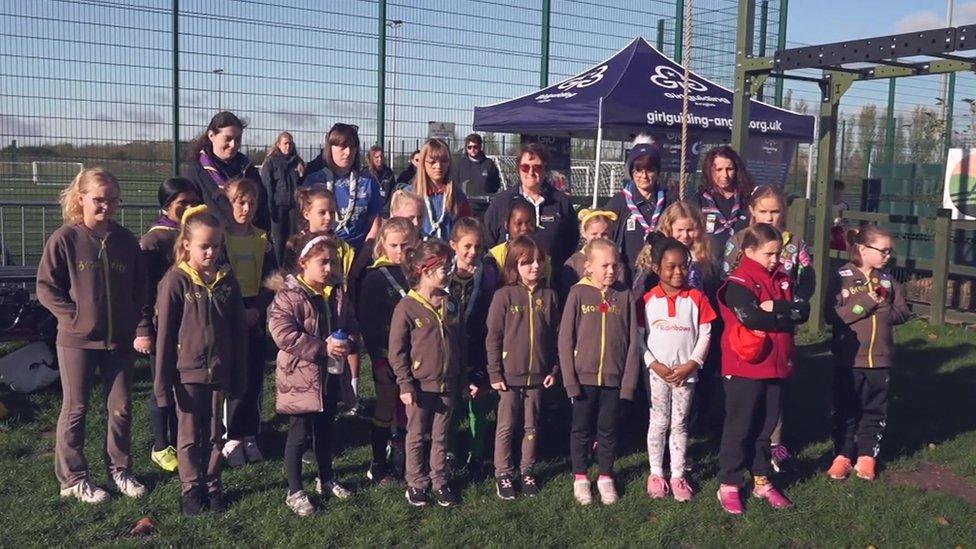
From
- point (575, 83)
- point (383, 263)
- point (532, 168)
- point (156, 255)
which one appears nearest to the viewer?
point (156, 255)

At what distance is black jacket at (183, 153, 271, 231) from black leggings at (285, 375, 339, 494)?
44.2 inches

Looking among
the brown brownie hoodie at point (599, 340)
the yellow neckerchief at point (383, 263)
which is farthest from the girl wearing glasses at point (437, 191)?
the brown brownie hoodie at point (599, 340)

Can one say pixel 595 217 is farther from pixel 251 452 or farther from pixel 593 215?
pixel 251 452

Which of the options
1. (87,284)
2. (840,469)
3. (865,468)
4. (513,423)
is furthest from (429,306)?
(865,468)

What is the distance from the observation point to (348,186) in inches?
228

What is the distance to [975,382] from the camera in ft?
24.7

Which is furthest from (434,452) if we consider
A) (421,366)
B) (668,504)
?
(668,504)

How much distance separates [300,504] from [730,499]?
2.11 m

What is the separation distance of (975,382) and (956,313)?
2.50 metres

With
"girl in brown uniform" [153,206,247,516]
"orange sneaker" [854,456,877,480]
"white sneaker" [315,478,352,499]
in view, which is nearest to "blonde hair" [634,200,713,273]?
"orange sneaker" [854,456,877,480]

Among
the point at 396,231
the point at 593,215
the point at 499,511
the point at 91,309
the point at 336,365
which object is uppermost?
the point at 593,215

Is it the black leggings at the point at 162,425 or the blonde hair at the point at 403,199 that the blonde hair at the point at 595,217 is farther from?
the black leggings at the point at 162,425

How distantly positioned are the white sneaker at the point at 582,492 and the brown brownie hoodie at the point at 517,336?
1.89 feet

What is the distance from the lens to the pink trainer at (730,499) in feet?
15.6
